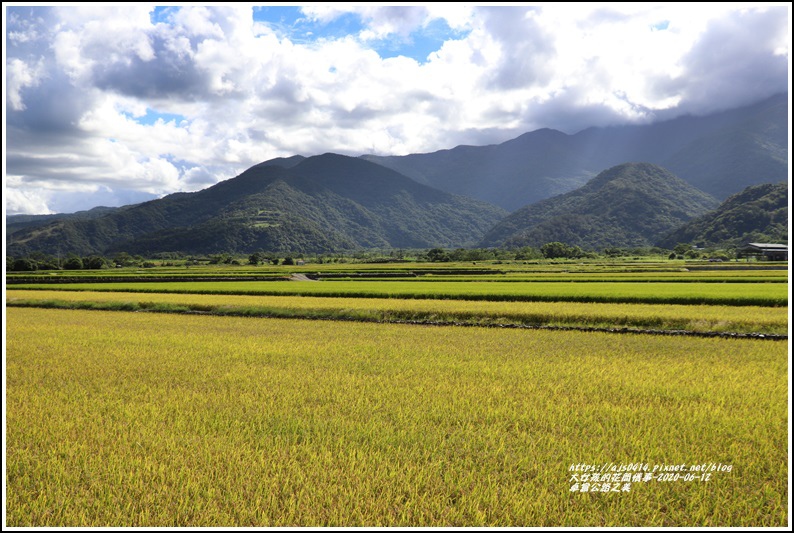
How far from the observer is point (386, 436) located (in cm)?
768

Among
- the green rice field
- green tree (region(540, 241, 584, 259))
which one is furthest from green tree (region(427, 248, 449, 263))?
the green rice field

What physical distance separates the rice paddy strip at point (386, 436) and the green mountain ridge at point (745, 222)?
519ft

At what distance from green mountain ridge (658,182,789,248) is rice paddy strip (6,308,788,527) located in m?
158

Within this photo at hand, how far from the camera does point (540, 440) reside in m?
7.52

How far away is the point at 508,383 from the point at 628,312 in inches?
607

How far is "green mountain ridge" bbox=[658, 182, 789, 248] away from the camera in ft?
477

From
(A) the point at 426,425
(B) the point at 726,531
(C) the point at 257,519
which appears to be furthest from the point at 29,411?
(B) the point at 726,531

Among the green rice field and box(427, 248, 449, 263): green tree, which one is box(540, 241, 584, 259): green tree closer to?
box(427, 248, 449, 263): green tree

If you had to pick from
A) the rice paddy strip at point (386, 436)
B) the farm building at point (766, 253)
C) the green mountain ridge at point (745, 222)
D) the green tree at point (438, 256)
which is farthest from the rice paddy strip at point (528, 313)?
the green mountain ridge at point (745, 222)

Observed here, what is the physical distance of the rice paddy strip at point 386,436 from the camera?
5492 millimetres

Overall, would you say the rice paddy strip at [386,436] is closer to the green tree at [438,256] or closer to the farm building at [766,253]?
the farm building at [766,253]

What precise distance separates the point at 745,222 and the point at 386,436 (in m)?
189

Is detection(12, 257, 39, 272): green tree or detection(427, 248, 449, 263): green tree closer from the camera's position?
detection(12, 257, 39, 272): green tree

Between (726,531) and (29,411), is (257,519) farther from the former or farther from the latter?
(29,411)
